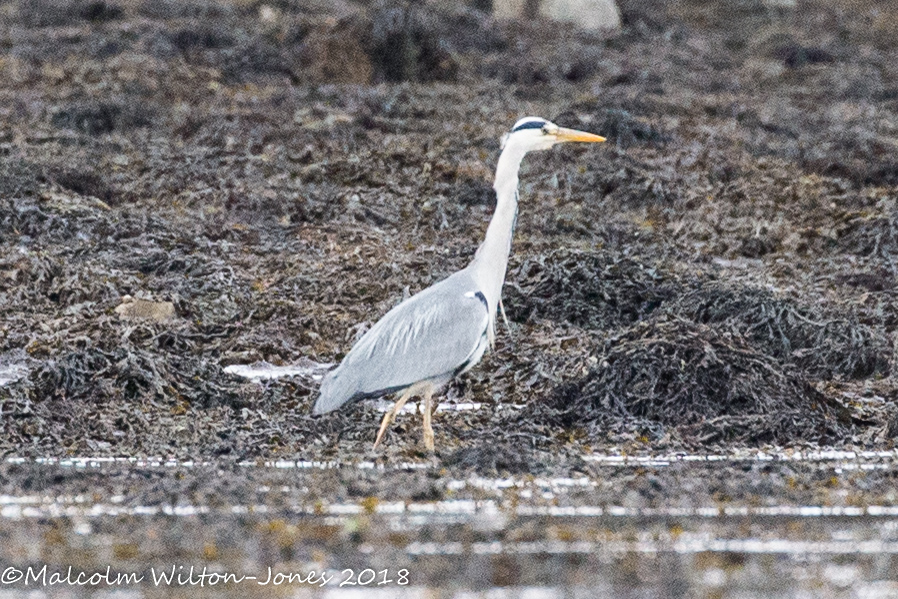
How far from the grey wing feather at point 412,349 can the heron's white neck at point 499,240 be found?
7.5 inches

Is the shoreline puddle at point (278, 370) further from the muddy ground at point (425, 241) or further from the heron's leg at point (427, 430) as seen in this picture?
the heron's leg at point (427, 430)

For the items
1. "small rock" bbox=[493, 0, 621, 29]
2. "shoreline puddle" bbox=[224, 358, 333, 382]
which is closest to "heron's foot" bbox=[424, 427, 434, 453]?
"shoreline puddle" bbox=[224, 358, 333, 382]

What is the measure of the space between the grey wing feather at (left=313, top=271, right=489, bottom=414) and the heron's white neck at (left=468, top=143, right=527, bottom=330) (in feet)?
0.63

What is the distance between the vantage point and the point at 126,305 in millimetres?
9242

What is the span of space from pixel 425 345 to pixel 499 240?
707mm

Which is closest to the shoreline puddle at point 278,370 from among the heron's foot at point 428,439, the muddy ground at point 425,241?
the muddy ground at point 425,241

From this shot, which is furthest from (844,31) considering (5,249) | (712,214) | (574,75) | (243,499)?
(243,499)

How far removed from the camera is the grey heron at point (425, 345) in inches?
270

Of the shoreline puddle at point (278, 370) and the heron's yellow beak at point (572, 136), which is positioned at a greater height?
the heron's yellow beak at point (572, 136)

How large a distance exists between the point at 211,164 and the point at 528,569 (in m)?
8.37

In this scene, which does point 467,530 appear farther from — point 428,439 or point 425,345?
point 425,345

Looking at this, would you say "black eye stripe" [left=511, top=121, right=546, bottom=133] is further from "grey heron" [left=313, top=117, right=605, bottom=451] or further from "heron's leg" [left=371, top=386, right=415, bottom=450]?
"heron's leg" [left=371, top=386, right=415, bottom=450]

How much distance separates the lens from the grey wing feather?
6.86 m

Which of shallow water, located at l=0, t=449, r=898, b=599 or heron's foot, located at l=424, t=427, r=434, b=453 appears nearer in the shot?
shallow water, located at l=0, t=449, r=898, b=599
